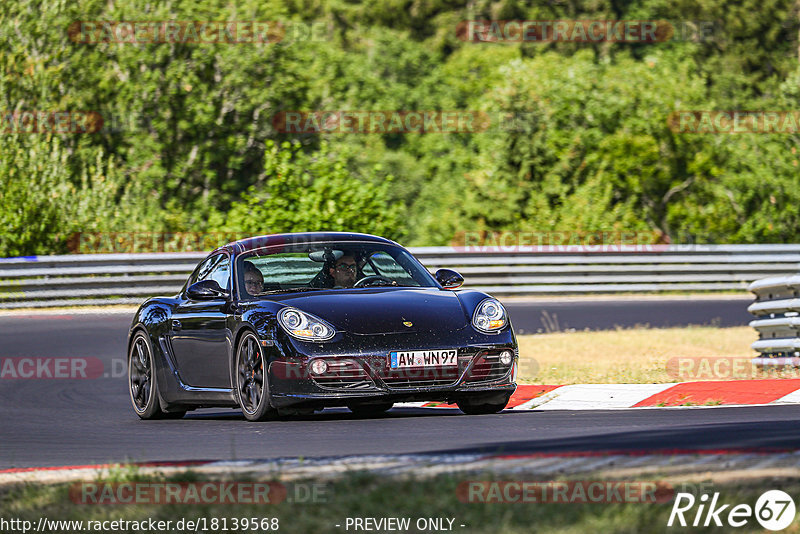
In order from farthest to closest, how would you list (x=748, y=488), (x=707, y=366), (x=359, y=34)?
(x=359, y=34) → (x=707, y=366) → (x=748, y=488)

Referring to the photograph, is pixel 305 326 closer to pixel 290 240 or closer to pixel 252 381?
pixel 252 381

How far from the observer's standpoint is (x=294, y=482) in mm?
5789

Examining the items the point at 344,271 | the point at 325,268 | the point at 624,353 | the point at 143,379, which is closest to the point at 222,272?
the point at 325,268

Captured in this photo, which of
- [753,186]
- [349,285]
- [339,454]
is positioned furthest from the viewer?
[753,186]

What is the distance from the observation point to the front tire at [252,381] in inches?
364

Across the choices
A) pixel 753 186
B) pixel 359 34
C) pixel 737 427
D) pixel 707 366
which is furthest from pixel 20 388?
pixel 359 34

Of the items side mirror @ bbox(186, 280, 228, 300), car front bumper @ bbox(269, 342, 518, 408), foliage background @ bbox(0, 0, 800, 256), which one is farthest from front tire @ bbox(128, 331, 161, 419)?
foliage background @ bbox(0, 0, 800, 256)

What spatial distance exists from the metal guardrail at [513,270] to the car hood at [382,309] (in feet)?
40.9

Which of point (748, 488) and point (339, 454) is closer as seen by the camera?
point (748, 488)

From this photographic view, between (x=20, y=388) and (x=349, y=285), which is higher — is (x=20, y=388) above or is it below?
below

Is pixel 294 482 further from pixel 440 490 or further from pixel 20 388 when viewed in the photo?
pixel 20 388

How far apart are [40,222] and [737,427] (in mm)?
19803

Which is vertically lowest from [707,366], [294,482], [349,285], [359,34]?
[359,34]

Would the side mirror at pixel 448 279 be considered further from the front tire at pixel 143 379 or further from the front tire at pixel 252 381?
the front tire at pixel 143 379
